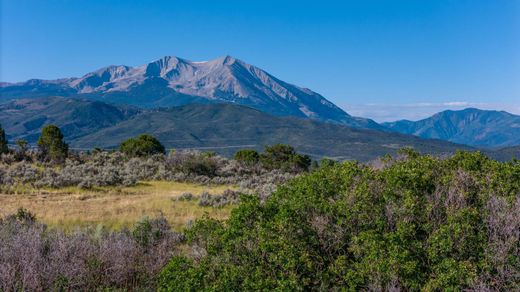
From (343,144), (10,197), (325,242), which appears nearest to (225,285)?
(325,242)

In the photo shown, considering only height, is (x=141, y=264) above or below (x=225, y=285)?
below

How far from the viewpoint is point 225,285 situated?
6.59 meters

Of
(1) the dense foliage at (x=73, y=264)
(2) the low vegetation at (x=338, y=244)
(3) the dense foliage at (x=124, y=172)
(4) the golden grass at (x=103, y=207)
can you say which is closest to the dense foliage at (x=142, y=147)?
(3) the dense foliage at (x=124, y=172)

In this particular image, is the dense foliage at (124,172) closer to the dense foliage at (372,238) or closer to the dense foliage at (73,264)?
the dense foliage at (73,264)

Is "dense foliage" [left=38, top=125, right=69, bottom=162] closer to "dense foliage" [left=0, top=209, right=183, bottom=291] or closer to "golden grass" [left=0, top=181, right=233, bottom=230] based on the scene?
"golden grass" [left=0, top=181, right=233, bottom=230]

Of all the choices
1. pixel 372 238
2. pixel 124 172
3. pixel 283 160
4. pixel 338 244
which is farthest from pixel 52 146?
pixel 372 238

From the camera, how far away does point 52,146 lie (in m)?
32.7

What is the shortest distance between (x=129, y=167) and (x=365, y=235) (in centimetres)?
2690

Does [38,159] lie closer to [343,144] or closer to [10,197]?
[10,197]

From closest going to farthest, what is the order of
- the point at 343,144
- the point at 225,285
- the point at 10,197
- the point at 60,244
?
the point at 225,285 < the point at 60,244 < the point at 10,197 < the point at 343,144

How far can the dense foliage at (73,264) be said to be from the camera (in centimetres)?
772

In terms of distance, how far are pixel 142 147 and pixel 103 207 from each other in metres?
22.8

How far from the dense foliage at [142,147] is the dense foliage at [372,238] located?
3228 cm

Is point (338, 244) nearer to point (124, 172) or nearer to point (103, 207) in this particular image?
point (103, 207)
